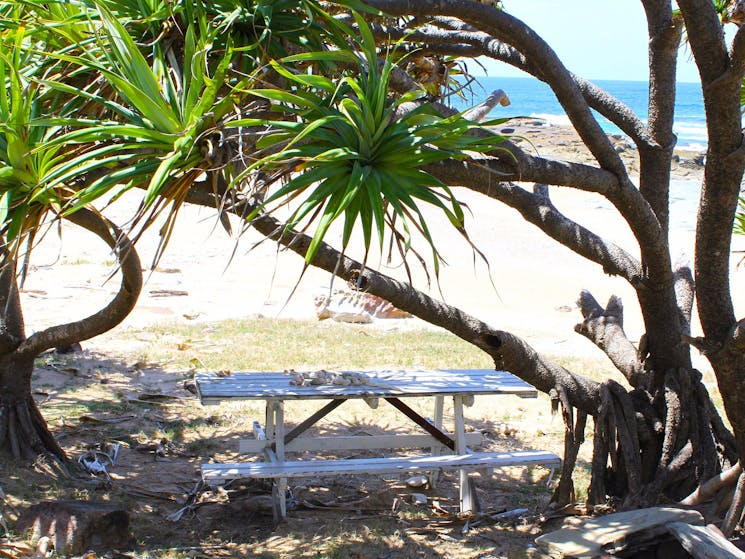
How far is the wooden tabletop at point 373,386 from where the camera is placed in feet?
16.1

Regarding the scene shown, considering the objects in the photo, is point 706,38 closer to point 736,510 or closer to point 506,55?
point 506,55

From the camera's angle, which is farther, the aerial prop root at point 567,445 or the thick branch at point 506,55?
the thick branch at point 506,55

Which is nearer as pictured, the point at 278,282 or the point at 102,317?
the point at 102,317

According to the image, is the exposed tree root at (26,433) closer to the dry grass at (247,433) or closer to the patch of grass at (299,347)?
the dry grass at (247,433)

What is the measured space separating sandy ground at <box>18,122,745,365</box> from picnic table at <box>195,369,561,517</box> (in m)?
1.92

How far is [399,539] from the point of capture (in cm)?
468

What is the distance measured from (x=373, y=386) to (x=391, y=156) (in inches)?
96.6

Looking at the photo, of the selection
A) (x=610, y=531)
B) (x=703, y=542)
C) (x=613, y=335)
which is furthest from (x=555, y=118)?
(x=703, y=542)

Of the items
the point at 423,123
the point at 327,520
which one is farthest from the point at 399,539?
the point at 423,123

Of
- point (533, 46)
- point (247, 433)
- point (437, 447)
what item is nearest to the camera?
point (533, 46)

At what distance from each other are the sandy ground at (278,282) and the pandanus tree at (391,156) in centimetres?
252

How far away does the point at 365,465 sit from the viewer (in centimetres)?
489

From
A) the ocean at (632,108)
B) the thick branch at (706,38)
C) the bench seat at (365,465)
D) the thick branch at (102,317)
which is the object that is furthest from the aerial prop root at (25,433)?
the ocean at (632,108)

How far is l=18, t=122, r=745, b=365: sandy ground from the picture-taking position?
10789mm
